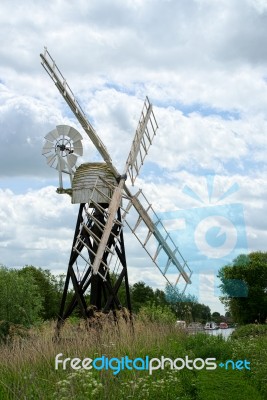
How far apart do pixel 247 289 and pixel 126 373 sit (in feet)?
140

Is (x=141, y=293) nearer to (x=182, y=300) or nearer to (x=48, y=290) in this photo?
(x=48, y=290)

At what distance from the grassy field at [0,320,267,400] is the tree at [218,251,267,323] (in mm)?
34488

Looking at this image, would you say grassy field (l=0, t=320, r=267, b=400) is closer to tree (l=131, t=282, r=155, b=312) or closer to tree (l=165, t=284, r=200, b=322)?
tree (l=165, t=284, r=200, b=322)

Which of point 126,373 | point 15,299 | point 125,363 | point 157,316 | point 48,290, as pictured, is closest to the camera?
point 126,373

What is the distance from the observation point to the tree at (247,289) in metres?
50.8

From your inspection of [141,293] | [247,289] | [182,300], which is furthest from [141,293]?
[182,300]

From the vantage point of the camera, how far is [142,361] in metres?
12.2

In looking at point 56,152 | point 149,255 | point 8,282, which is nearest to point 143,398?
point 149,255

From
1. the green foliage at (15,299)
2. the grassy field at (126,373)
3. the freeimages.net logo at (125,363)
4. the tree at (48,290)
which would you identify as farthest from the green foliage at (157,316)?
the tree at (48,290)

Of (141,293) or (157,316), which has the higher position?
(141,293)

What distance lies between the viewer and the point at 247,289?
52.2 meters

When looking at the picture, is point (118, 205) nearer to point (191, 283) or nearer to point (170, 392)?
point (191, 283)

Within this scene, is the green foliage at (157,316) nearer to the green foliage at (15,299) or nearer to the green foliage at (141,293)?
the green foliage at (15,299)

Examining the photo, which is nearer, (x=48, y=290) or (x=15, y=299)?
(x=15, y=299)
